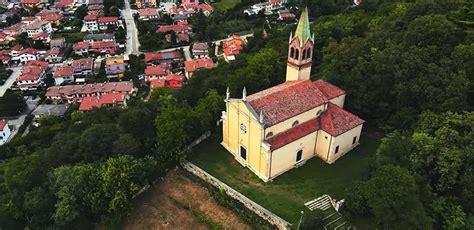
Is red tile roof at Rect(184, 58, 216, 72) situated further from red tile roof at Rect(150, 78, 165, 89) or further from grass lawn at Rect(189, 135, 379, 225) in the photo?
grass lawn at Rect(189, 135, 379, 225)

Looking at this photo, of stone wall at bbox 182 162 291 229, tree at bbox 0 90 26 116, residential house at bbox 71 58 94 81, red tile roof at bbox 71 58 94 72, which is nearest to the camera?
stone wall at bbox 182 162 291 229

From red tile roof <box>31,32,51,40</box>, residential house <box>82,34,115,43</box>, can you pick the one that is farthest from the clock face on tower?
red tile roof <box>31,32,51,40</box>

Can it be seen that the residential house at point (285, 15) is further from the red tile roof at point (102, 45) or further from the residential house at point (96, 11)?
the residential house at point (96, 11)

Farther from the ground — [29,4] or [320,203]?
[320,203]

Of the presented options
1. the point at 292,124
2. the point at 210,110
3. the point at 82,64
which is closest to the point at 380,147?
the point at 292,124

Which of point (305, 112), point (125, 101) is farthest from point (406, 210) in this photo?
point (125, 101)

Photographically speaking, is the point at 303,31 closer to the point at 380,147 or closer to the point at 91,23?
the point at 380,147

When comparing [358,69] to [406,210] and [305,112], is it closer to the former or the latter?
[305,112]
